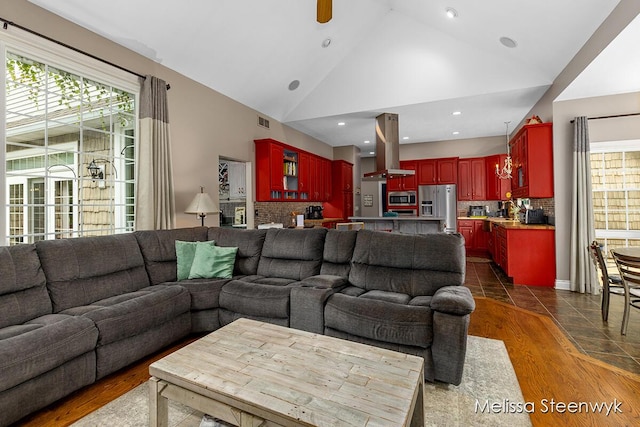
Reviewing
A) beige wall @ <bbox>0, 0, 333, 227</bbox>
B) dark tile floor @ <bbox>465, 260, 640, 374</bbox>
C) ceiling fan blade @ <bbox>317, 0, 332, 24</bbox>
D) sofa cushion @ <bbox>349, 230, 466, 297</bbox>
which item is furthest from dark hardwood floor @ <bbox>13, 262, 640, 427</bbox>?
ceiling fan blade @ <bbox>317, 0, 332, 24</bbox>

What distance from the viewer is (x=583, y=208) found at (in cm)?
404

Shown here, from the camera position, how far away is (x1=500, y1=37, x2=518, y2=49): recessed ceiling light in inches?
157

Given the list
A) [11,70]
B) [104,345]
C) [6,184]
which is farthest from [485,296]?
[11,70]

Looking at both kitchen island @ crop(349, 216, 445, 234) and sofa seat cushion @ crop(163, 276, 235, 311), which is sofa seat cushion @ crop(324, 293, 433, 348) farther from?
kitchen island @ crop(349, 216, 445, 234)

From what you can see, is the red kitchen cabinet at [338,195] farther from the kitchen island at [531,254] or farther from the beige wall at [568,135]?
the beige wall at [568,135]

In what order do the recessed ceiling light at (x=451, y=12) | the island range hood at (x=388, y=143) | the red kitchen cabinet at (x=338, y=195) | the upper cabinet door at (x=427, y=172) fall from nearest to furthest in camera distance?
the recessed ceiling light at (x=451, y=12), the island range hood at (x=388, y=143), the upper cabinet door at (x=427, y=172), the red kitchen cabinet at (x=338, y=195)

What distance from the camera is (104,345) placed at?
81.9 inches

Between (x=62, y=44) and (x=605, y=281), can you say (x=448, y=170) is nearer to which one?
(x=605, y=281)

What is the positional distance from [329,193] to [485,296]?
4.63 meters

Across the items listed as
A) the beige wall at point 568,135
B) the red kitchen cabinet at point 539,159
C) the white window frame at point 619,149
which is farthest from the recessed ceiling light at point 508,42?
the white window frame at point 619,149

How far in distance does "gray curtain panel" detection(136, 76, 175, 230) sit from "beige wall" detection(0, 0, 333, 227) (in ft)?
0.92

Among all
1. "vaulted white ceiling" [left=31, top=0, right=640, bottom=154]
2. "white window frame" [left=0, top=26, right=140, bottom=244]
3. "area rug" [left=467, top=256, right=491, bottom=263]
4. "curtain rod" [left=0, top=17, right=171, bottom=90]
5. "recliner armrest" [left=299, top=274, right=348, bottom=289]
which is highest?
"vaulted white ceiling" [left=31, top=0, right=640, bottom=154]

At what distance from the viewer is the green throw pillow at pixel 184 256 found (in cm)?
313

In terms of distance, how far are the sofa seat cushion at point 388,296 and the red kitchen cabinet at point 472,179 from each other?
20.0 ft
